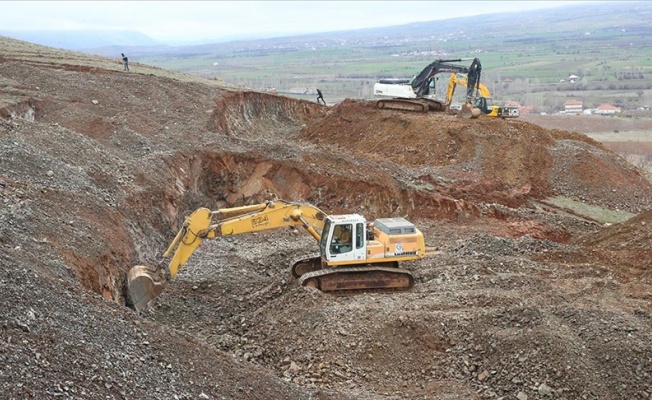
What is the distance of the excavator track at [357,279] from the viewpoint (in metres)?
14.9

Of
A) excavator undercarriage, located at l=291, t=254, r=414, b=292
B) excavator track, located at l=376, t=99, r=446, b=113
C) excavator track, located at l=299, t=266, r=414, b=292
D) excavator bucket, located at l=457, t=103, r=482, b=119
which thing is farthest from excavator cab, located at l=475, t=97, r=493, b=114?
excavator track, located at l=299, t=266, r=414, b=292

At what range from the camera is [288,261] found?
704 inches

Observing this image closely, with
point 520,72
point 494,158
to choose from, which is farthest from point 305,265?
point 520,72

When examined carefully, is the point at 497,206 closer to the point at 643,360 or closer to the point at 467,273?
the point at 467,273

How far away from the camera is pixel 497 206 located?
22.4 m

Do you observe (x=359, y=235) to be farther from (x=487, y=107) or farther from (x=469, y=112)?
(x=487, y=107)

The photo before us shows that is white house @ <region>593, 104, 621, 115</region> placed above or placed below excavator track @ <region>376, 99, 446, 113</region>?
below

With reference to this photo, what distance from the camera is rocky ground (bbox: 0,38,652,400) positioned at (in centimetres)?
984

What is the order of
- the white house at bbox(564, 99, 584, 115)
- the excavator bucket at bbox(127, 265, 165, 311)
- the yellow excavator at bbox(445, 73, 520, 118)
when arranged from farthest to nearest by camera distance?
the white house at bbox(564, 99, 584, 115) → the yellow excavator at bbox(445, 73, 520, 118) → the excavator bucket at bbox(127, 265, 165, 311)

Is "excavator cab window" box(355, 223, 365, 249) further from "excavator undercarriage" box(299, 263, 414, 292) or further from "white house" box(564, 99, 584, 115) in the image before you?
"white house" box(564, 99, 584, 115)

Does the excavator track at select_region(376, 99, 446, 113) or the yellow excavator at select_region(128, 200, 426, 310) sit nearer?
the yellow excavator at select_region(128, 200, 426, 310)

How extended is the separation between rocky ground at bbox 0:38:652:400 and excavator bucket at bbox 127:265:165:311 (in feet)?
1.36

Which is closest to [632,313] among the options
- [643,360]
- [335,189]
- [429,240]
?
[643,360]

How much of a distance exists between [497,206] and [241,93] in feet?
52.4
